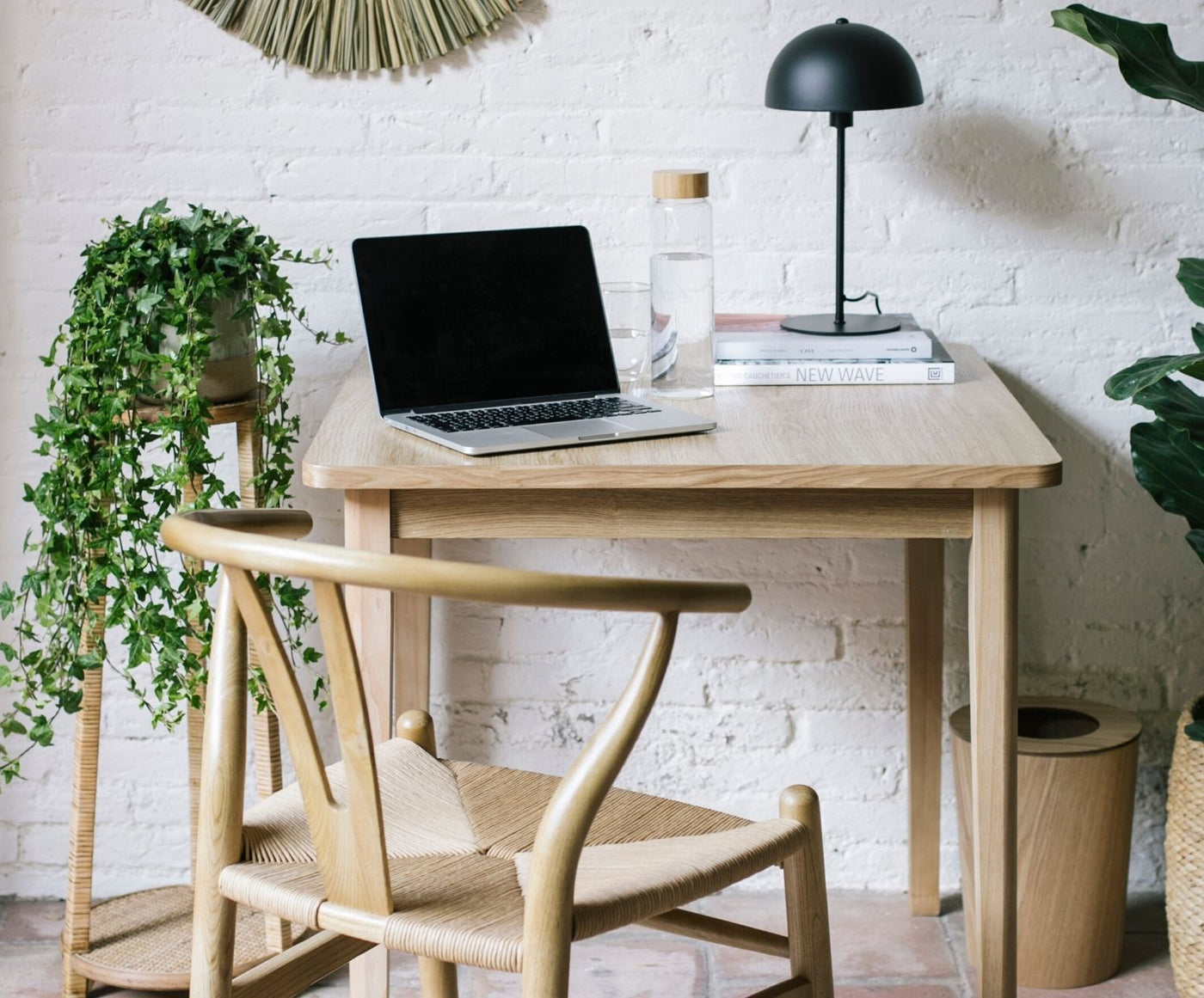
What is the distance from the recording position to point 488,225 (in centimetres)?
210

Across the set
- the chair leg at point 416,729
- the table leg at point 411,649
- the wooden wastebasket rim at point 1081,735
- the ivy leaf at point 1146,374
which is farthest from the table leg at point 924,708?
the chair leg at point 416,729

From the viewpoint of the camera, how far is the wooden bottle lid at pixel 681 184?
5.60 ft

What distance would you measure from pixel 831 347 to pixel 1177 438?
16.2 inches

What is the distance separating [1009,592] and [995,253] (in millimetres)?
740

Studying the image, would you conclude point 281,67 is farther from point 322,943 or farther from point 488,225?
point 322,943

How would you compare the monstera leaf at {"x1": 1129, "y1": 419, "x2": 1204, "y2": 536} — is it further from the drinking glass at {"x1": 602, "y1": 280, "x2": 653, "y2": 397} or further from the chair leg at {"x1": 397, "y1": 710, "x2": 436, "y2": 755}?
the chair leg at {"x1": 397, "y1": 710, "x2": 436, "y2": 755}

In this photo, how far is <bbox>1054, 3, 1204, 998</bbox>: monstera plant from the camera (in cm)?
170

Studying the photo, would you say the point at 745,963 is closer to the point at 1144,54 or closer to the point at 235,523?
the point at 235,523

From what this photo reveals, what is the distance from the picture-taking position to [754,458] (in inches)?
58.2

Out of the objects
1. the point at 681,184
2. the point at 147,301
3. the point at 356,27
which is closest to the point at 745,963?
the point at 681,184

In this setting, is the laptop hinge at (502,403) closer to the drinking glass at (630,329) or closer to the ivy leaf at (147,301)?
the drinking glass at (630,329)

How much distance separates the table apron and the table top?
0.10ft

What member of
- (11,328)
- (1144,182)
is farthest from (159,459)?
(1144,182)

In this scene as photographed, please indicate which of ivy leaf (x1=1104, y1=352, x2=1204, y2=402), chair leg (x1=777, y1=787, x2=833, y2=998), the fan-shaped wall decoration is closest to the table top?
ivy leaf (x1=1104, y1=352, x2=1204, y2=402)
